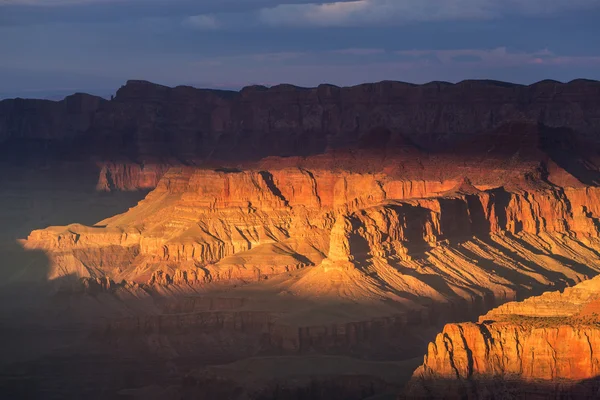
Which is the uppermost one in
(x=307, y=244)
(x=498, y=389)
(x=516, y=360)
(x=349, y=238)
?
(x=349, y=238)

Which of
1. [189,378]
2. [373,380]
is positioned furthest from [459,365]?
[189,378]

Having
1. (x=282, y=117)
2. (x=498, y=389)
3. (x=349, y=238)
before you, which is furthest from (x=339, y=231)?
(x=282, y=117)

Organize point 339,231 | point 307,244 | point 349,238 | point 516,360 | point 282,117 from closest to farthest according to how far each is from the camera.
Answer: point 516,360, point 349,238, point 339,231, point 307,244, point 282,117

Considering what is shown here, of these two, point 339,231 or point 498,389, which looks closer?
point 498,389

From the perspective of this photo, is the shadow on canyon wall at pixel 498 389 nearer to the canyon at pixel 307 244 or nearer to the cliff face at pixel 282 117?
the canyon at pixel 307 244

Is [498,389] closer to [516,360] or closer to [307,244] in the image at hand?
[516,360]

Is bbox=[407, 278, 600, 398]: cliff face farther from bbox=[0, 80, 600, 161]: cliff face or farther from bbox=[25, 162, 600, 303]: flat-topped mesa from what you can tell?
bbox=[0, 80, 600, 161]: cliff face
